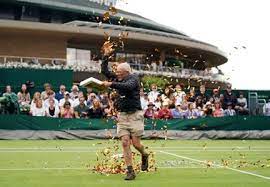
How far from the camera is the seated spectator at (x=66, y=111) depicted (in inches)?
846

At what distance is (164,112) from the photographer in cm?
2277

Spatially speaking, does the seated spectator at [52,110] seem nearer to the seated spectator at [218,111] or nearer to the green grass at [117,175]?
the green grass at [117,175]

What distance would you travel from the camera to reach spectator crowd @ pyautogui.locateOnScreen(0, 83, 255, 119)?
2147 cm

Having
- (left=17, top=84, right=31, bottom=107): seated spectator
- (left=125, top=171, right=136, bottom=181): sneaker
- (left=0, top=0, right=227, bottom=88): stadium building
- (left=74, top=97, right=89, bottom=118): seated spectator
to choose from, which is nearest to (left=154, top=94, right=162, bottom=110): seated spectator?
Result: (left=74, top=97, right=89, bottom=118): seated spectator

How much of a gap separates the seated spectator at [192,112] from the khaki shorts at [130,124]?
13360 millimetres

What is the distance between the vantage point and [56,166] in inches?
→ 456

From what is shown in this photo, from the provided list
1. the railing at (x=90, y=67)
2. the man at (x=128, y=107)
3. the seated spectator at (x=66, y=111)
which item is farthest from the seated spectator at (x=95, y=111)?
the railing at (x=90, y=67)

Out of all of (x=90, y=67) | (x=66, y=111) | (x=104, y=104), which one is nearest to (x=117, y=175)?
(x=66, y=111)

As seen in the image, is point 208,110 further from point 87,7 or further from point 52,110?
point 87,7

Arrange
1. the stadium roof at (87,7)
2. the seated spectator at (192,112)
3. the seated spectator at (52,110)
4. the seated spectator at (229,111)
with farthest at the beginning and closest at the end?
the stadium roof at (87,7)
the seated spectator at (229,111)
the seated spectator at (192,112)
the seated spectator at (52,110)

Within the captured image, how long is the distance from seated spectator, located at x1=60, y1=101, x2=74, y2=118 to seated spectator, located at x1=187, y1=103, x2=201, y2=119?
496 cm

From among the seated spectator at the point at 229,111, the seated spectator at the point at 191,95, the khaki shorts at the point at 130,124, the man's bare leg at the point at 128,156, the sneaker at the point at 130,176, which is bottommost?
the sneaker at the point at 130,176

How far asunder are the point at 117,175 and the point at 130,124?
102cm

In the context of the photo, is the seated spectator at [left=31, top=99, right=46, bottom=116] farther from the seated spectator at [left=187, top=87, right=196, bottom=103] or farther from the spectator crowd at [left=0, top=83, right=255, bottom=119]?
the seated spectator at [left=187, top=87, right=196, bottom=103]
